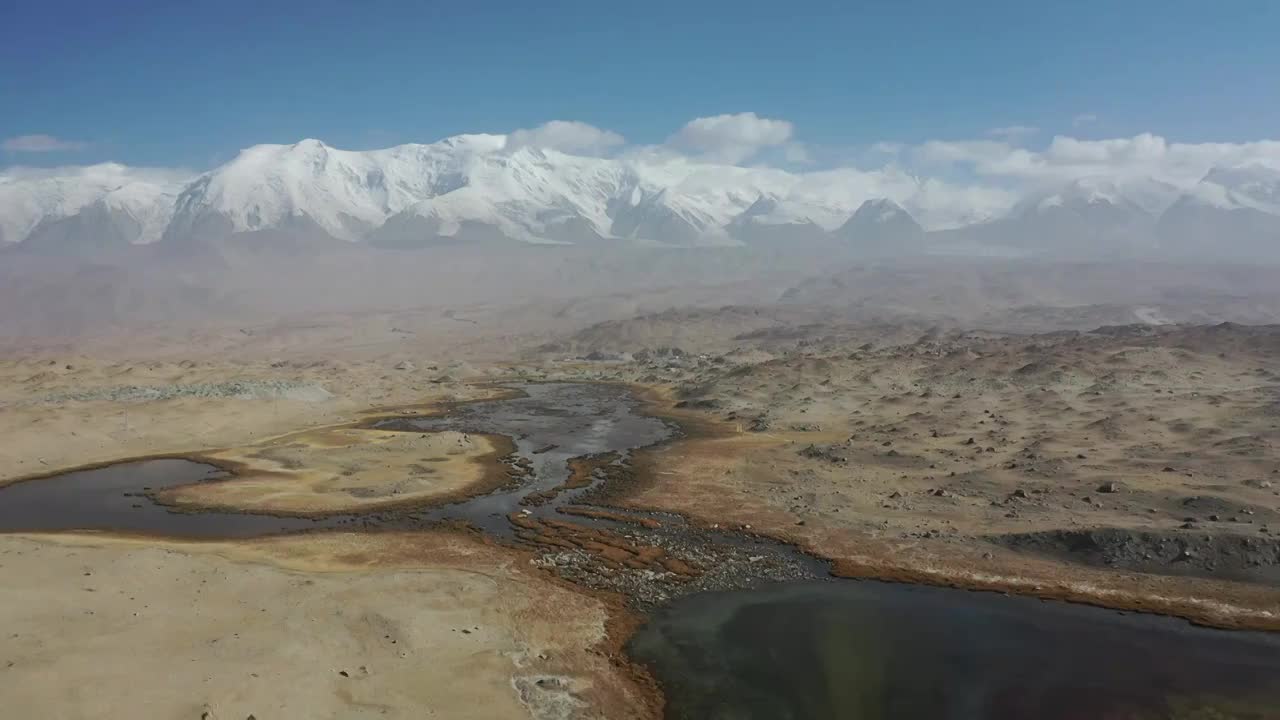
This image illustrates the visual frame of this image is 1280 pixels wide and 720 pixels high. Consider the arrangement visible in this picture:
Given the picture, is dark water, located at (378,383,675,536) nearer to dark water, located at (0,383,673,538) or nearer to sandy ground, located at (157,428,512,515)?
dark water, located at (0,383,673,538)

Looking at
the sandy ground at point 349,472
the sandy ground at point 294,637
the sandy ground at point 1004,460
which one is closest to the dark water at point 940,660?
the sandy ground at point 1004,460

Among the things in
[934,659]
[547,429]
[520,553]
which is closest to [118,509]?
[520,553]

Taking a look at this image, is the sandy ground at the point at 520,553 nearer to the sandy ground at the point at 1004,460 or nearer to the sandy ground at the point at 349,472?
the sandy ground at the point at 1004,460

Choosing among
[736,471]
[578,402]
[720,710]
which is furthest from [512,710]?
[578,402]

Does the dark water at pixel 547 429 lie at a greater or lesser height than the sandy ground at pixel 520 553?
lesser

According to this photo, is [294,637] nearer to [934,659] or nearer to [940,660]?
[934,659]

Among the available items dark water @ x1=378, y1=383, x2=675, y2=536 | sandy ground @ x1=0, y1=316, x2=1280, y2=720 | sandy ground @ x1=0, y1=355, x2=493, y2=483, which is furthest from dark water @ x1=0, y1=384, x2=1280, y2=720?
sandy ground @ x1=0, y1=355, x2=493, y2=483
